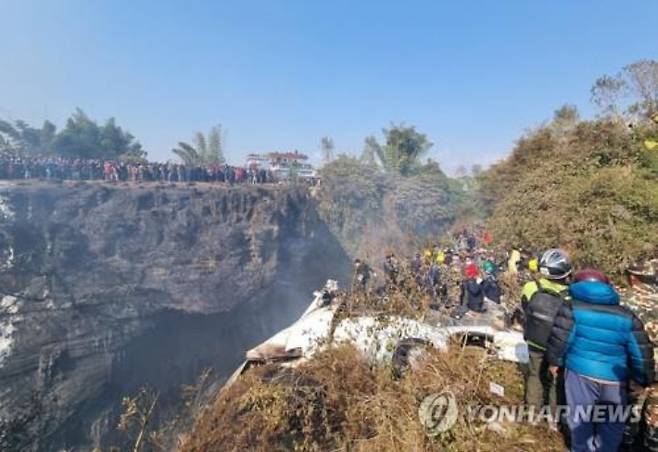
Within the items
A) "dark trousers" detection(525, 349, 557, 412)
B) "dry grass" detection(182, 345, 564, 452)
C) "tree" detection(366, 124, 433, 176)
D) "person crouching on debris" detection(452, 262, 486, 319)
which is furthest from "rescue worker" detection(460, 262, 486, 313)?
"tree" detection(366, 124, 433, 176)

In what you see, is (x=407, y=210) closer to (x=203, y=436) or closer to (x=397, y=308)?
(x=397, y=308)

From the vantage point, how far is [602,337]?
8.20 ft

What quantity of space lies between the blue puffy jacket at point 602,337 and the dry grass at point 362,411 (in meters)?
0.96

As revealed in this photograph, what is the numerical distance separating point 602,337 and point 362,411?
2069mm

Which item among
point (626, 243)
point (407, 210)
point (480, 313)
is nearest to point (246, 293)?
point (407, 210)

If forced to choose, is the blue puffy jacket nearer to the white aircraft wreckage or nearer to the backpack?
the backpack

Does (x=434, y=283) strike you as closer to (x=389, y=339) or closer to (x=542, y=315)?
(x=389, y=339)

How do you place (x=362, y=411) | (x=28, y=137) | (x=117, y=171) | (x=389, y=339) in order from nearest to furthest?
(x=362, y=411) → (x=389, y=339) → (x=117, y=171) → (x=28, y=137)

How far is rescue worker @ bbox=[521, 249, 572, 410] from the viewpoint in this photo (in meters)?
3.03

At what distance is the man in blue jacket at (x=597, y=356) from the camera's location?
245 cm

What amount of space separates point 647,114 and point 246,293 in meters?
20.9

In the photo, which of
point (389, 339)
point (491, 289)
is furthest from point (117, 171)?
point (389, 339)

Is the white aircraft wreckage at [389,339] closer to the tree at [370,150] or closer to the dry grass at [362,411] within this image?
the dry grass at [362,411]

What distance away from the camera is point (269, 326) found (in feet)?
83.0
